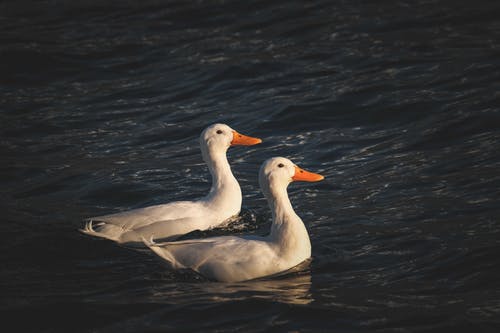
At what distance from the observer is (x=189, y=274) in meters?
8.51

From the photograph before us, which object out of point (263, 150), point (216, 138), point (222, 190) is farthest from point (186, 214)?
point (263, 150)

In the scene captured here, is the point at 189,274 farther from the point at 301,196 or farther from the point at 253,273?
the point at 301,196

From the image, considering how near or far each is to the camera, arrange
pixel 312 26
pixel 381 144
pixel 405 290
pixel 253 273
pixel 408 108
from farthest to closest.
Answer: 1. pixel 312 26
2. pixel 408 108
3. pixel 381 144
4. pixel 253 273
5. pixel 405 290

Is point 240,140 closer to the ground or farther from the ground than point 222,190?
farther from the ground

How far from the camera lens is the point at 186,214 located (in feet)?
32.3

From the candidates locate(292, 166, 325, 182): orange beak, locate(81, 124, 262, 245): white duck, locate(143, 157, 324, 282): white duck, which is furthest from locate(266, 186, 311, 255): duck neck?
locate(81, 124, 262, 245): white duck

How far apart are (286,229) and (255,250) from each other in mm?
424

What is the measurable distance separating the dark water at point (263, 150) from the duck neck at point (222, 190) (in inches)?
10.3

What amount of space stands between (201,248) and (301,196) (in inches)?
106

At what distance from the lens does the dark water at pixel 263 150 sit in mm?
7629

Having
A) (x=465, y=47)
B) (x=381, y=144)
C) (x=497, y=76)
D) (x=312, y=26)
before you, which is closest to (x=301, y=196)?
(x=381, y=144)

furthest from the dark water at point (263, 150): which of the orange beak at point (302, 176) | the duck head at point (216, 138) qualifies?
the duck head at point (216, 138)

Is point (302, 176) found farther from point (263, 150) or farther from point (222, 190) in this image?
point (263, 150)

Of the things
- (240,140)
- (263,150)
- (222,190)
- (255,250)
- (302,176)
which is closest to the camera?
(255,250)
